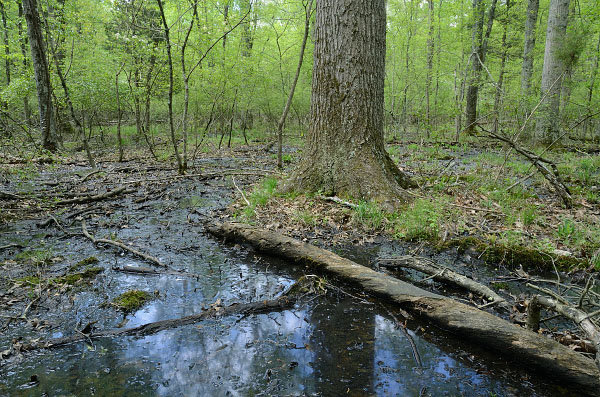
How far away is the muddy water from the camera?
224cm

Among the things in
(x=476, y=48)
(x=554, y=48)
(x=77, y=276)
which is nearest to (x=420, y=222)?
(x=77, y=276)

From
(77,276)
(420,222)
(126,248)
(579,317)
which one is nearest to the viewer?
(579,317)

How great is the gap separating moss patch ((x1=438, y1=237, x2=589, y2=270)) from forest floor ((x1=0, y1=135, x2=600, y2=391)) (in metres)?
0.01

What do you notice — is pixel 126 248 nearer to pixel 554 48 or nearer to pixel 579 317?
pixel 579 317

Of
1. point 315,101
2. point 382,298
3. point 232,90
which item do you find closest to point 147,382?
point 382,298

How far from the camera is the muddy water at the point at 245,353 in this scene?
224cm

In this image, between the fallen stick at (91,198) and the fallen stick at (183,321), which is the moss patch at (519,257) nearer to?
the fallen stick at (183,321)

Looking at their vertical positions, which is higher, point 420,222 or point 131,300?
point 420,222

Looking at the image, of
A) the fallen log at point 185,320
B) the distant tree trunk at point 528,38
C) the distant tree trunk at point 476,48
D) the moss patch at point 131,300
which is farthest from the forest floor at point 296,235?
the distant tree trunk at point 476,48

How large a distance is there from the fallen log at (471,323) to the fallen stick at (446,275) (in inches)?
18.7

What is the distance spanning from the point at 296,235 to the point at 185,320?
2.43 meters

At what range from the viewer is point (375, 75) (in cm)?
583

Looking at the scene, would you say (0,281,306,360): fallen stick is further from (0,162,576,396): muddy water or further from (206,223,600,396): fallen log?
(206,223,600,396): fallen log

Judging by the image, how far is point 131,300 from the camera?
327 centimetres
